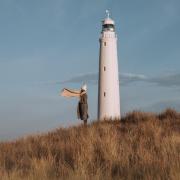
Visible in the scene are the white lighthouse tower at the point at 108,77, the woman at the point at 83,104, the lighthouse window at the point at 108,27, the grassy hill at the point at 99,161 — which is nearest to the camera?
the grassy hill at the point at 99,161

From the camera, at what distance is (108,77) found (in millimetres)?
34219

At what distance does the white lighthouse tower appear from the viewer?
111 feet

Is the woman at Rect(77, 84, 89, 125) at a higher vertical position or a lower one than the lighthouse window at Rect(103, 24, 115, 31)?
lower

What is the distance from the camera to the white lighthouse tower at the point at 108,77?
33.7m

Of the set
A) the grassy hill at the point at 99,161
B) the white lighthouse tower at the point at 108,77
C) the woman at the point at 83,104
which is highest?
the white lighthouse tower at the point at 108,77

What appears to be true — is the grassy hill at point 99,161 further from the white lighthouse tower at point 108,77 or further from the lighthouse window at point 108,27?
the lighthouse window at point 108,27

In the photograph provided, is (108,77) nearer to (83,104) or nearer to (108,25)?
(108,25)

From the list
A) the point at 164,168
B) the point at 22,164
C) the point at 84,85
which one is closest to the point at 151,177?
the point at 164,168

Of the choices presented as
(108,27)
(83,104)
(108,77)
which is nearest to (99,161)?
(83,104)

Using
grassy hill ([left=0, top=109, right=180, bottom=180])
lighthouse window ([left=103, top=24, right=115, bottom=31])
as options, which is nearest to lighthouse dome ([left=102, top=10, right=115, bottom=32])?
lighthouse window ([left=103, top=24, right=115, bottom=31])

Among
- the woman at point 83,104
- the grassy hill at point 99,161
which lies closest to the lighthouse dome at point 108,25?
the woman at point 83,104

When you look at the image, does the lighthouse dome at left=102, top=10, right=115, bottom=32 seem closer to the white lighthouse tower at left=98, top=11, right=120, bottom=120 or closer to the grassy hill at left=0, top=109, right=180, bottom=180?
the white lighthouse tower at left=98, top=11, right=120, bottom=120

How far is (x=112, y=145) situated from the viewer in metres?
9.95

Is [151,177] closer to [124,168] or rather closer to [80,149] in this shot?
[124,168]
